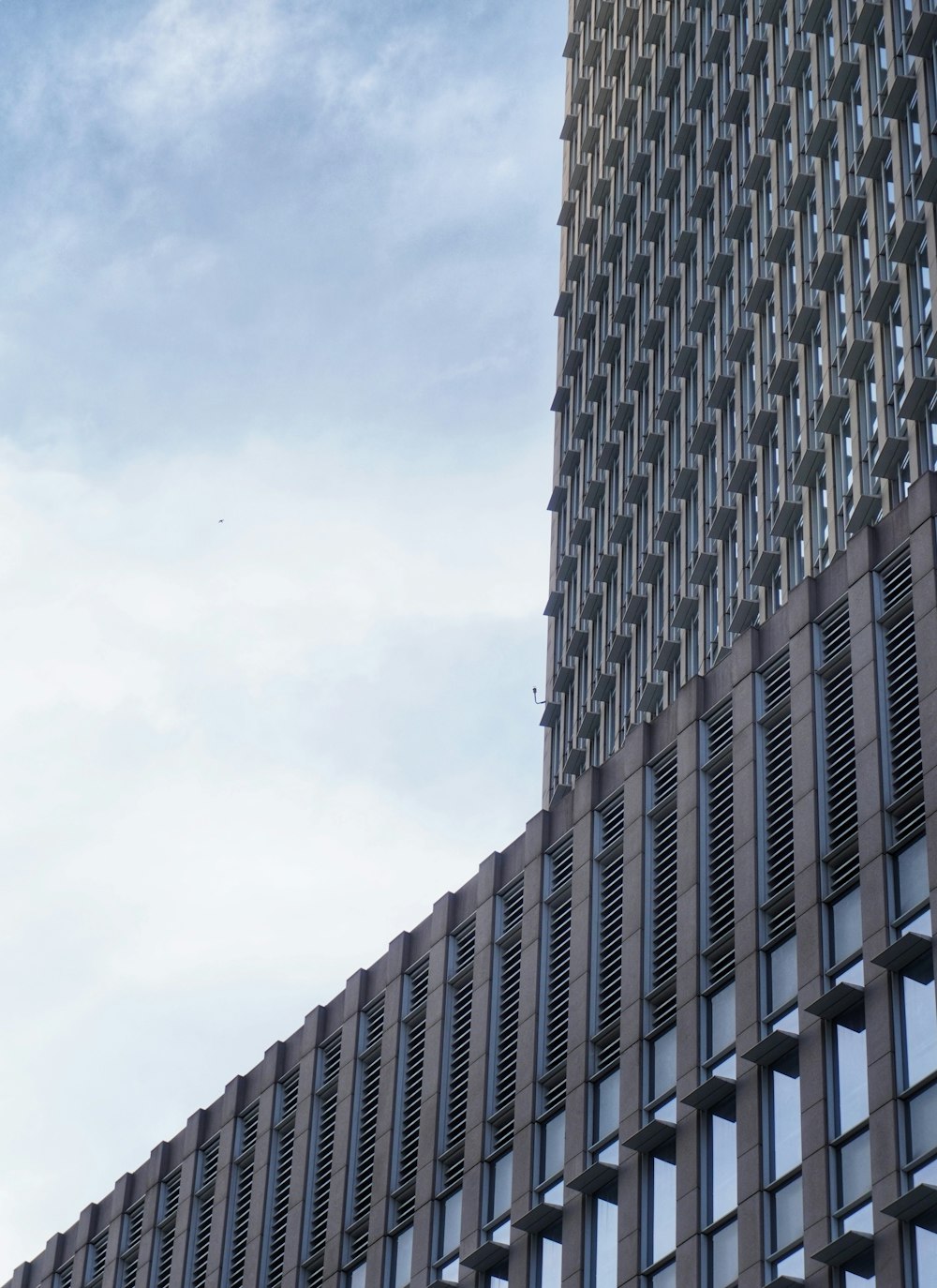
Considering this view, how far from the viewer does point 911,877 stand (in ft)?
135

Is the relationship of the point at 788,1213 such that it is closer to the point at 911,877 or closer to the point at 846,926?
the point at 846,926

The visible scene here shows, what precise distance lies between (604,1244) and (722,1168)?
387cm

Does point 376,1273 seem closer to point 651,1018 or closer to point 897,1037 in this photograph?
point 651,1018

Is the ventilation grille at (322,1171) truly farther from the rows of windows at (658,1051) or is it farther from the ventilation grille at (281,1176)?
the ventilation grille at (281,1176)

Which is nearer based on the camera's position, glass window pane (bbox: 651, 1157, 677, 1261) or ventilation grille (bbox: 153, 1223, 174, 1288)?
glass window pane (bbox: 651, 1157, 677, 1261)

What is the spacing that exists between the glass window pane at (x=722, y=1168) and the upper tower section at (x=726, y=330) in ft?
101

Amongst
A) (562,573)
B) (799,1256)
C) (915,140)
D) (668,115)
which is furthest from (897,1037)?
(668,115)

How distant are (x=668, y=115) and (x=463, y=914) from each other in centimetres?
6069

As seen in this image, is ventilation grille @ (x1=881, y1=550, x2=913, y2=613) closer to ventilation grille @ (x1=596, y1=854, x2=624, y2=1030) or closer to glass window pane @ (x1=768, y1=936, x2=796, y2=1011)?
glass window pane @ (x1=768, y1=936, x2=796, y2=1011)

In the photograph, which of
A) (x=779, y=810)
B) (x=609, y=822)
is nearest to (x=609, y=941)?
(x=609, y=822)

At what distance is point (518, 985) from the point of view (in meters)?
51.6

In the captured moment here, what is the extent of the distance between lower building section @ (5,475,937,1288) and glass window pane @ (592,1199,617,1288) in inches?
2.6

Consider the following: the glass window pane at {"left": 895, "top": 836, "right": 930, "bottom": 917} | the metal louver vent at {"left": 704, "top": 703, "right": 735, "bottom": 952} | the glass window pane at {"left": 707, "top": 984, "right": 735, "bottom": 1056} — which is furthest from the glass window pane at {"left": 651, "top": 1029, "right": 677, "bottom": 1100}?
the glass window pane at {"left": 895, "top": 836, "right": 930, "bottom": 917}

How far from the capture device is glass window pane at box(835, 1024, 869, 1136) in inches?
1555
